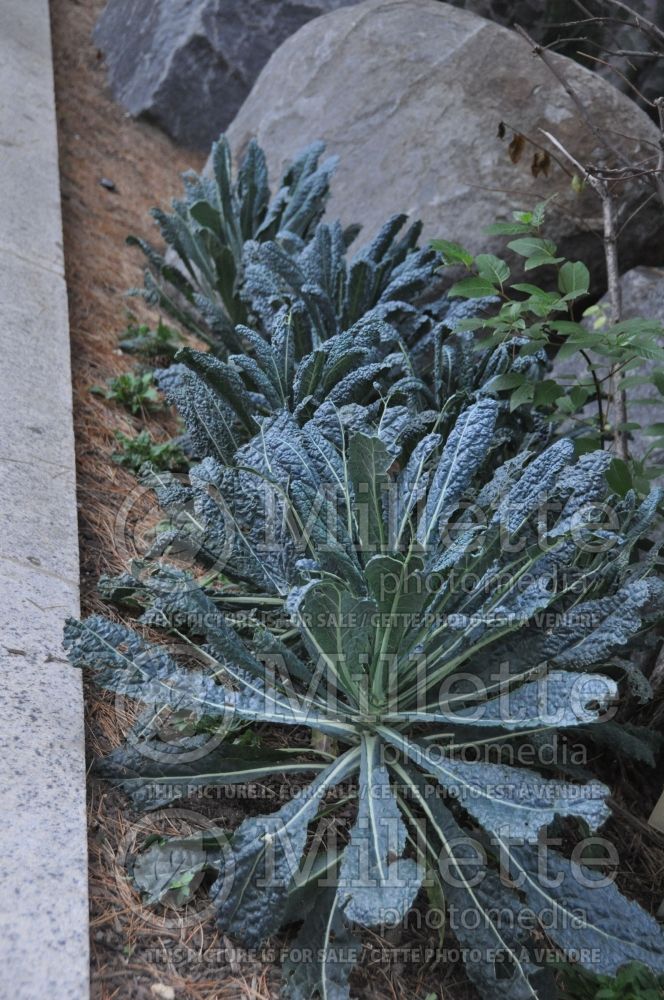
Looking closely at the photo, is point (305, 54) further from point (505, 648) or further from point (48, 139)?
point (505, 648)

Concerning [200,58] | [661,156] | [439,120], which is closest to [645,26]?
[661,156]

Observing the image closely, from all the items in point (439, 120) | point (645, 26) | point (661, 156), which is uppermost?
point (645, 26)

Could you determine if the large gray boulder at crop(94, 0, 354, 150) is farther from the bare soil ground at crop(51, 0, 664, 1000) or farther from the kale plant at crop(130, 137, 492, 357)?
the kale plant at crop(130, 137, 492, 357)

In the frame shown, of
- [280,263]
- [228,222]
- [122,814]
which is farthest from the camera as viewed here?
[228,222]

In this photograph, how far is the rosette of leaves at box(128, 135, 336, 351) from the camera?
3.29 metres

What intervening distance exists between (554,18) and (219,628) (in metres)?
4.24

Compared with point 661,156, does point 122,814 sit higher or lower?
lower

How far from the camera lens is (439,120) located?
385cm

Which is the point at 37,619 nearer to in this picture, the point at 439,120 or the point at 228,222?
the point at 228,222

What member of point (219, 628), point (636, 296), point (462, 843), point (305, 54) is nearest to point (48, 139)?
point (305, 54)

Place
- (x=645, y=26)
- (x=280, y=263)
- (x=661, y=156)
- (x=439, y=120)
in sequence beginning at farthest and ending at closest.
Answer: (x=439, y=120) < (x=280, y=263) < (x=645, y=26) < (x=661, y=156)

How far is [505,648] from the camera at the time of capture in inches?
75.0

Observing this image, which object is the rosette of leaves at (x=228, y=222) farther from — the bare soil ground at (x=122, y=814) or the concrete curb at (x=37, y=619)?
the concrete curb at (x=37, y=619)

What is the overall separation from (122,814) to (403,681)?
23.5 inches
